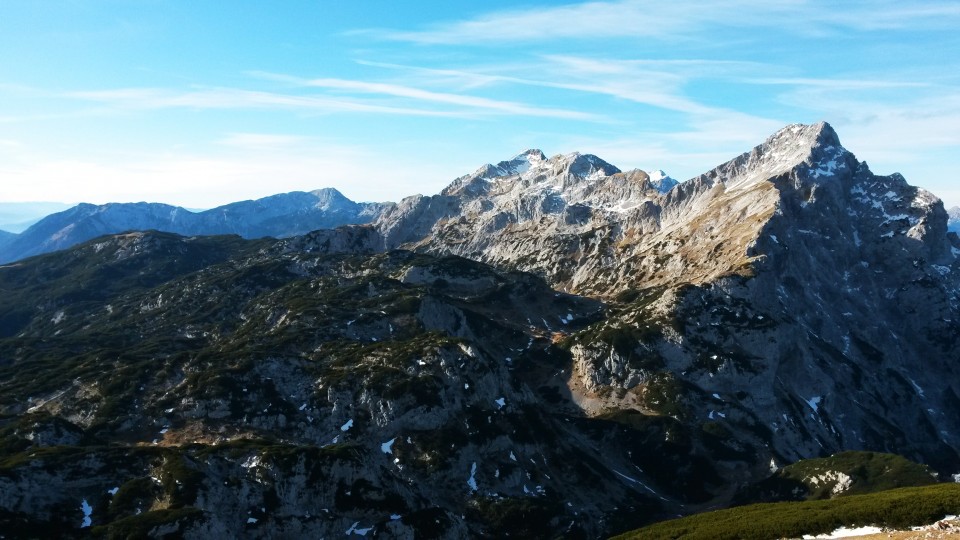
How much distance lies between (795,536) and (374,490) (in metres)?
62.0

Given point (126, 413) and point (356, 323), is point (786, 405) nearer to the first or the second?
point (356, 323)

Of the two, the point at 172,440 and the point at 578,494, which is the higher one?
the point at 172,440

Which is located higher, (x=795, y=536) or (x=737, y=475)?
(x=795, y=536)

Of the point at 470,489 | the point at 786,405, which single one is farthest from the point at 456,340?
the point at 786,405

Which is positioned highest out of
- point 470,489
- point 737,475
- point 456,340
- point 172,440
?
point 456,340

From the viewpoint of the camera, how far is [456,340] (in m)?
165

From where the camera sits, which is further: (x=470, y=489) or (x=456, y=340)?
(x=456, y=340)

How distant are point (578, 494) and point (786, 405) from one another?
272 ft

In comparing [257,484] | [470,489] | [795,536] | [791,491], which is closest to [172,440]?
[257,484]

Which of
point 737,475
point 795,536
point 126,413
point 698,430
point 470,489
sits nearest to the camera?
point 795,536

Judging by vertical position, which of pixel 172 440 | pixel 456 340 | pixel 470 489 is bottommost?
pixel 470 489

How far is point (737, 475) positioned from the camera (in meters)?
162

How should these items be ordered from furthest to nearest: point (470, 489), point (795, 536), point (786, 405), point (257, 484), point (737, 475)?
point (786, 405) < point (737, 475) < point (470, 489) < point (257, 484) < point (795, 536)

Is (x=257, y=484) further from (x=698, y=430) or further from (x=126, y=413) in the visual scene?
(x=698, y=430)
